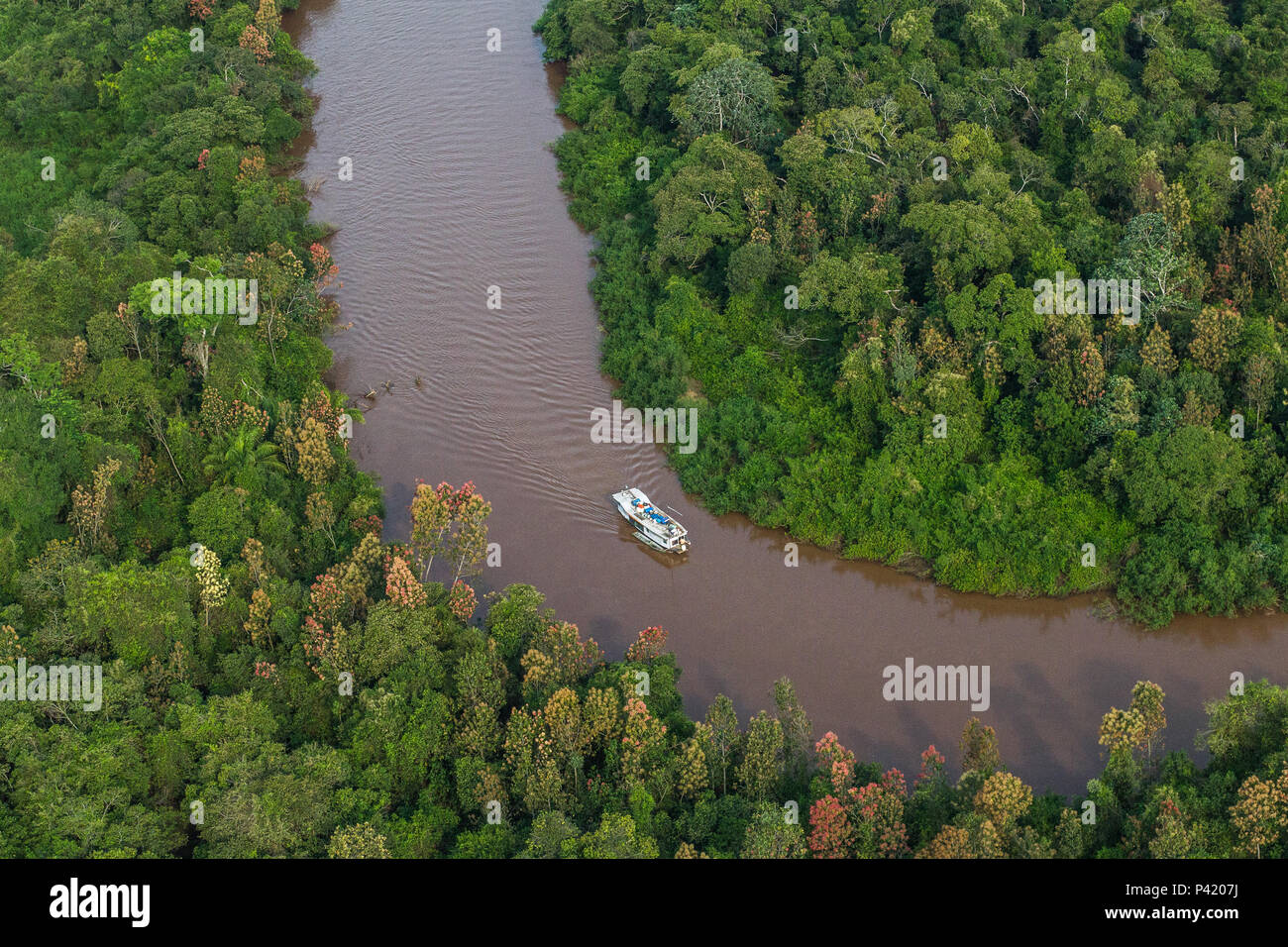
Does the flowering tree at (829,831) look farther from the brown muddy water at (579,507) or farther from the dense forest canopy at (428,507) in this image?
the brown muddy water at (579,507)

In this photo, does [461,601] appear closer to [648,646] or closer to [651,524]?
[648,646]

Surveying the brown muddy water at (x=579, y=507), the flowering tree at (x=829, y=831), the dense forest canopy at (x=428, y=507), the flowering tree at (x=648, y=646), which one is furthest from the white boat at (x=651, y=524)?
the flowering tree at (x=829, y=831)

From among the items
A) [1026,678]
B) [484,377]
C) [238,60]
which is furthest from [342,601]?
[238,60]

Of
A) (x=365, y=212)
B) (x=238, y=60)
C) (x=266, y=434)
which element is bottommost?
(x=266, y=434)

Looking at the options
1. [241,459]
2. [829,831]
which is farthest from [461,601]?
[829,831]

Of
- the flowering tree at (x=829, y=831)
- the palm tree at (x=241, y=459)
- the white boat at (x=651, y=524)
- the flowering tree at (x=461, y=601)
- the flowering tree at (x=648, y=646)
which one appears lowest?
the flowering tree at (x=829, y=831)

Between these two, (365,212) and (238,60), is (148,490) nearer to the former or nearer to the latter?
(365,212)

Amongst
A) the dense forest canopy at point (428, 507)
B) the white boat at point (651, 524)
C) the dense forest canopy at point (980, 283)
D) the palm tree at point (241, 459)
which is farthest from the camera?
the white boat at point (651, 524)
